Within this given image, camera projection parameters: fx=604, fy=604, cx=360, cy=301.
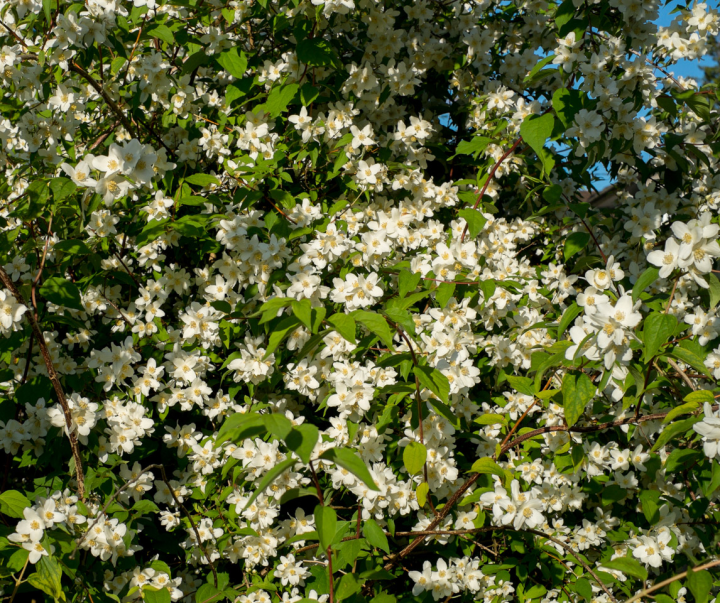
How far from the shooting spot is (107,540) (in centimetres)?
175


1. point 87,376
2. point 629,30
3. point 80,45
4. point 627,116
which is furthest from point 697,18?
point 87,376

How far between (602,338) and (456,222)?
122 centimetres

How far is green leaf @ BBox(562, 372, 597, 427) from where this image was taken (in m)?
1.47

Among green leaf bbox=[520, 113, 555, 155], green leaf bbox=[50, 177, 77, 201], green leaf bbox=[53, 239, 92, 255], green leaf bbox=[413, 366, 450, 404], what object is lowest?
green leaf bbox=[413, 366, 450, 404]

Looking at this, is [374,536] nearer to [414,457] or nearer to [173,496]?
[414,457]

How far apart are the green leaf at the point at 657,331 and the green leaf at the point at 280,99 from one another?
1475 millimetres

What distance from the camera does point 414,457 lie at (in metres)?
1.62

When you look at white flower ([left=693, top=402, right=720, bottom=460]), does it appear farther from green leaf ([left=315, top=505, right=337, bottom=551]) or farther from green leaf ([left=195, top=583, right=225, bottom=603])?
green leaf ([left=195, top=583, right=225, bottom=603])

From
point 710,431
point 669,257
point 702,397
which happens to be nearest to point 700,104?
point 669,257

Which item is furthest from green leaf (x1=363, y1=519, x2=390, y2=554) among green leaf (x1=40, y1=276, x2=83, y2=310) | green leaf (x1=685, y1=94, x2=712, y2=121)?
green leaf (x1=685, y1=94, x2=712, y2=121)

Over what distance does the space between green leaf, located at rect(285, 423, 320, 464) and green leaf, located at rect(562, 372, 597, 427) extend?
72cm

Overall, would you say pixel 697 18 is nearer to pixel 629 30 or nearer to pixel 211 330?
pixel 629 30

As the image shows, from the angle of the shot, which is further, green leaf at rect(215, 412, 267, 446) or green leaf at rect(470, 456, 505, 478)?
green leaf at rect(470, 456, 505, 478)

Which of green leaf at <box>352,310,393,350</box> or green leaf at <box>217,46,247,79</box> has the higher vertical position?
green leaf at <box>217,46,247,79</box>
